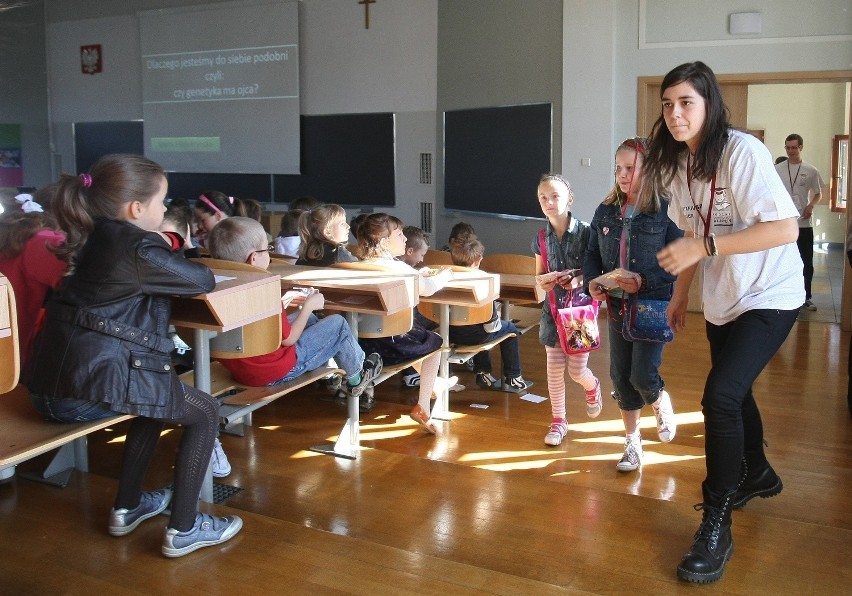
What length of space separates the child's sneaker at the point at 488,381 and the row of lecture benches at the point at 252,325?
451mm

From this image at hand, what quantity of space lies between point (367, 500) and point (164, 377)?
101 cm

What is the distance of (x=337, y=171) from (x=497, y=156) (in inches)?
80.1

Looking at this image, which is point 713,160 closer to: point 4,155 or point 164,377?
point 164,377

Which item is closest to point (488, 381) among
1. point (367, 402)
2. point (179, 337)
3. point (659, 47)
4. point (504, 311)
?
point (504, 311)

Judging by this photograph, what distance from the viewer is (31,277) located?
317 cm

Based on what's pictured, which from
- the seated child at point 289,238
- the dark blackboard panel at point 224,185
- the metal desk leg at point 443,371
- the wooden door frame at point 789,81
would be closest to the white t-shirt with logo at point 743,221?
the metal desk leg at point 443,371

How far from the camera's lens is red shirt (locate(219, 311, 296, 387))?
10.4ft

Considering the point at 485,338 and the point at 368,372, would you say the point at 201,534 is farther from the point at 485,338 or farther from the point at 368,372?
the point at 485,338

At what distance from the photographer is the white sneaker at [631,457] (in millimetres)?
3457

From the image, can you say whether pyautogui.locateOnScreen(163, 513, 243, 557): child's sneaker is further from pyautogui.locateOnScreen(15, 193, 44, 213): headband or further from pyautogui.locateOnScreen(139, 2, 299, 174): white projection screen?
pyautogui.locateOnScreen(139, 2, 299, 174): white projection screen

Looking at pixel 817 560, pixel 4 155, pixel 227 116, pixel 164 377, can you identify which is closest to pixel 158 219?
pixel 164 377

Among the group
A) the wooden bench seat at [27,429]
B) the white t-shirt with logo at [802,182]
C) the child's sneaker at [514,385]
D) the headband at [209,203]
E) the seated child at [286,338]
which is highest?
the white t-shirt with logo at [802,182]

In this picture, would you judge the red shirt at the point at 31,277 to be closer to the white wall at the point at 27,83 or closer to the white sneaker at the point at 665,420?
the white sneaker at the point at 665,420

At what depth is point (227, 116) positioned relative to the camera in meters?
9.80
